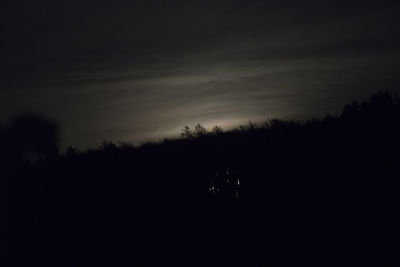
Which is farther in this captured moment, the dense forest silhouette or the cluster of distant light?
the cluster of distant light

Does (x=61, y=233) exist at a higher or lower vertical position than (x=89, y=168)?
lower

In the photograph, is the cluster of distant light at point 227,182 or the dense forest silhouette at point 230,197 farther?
the cluster of distant light at point 227,182

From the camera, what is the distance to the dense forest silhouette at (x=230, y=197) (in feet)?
28.2

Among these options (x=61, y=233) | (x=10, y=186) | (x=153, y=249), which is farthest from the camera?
(x=10, y=186)

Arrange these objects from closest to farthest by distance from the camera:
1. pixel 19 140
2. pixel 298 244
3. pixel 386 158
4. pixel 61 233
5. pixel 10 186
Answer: pixel 386 158 → pixel 298 244 → pixel 61 233 → pixel 10 186 → pixel 19 140

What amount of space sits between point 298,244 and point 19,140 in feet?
32.0

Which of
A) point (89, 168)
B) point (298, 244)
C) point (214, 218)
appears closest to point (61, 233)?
point (89, 168)

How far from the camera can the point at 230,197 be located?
30.8 feet

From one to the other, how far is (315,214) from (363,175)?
1.12m

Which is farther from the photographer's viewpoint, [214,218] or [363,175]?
[214,218]

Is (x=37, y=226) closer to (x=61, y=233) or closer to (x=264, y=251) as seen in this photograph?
(x=61, y=233)

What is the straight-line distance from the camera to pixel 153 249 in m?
9.94

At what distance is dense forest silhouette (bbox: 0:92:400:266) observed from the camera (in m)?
8.59

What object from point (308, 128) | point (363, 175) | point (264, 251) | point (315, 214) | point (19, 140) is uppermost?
point (19, 140)
